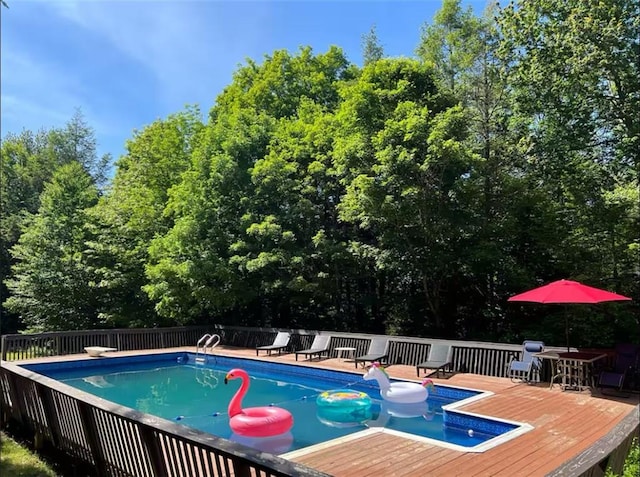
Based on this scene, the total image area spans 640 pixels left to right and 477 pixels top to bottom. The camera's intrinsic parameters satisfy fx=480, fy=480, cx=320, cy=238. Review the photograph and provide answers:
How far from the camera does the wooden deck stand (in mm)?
4727

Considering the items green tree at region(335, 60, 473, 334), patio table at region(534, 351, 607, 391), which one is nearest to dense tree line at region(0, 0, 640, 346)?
green tree at region(335, 60, 473, 334)

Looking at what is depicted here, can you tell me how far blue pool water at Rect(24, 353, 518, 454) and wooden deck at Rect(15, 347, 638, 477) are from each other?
609 mm

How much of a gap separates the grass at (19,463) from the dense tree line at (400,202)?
8482 mm

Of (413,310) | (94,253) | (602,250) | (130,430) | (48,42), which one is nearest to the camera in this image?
(130,430)

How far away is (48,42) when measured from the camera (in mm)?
6320

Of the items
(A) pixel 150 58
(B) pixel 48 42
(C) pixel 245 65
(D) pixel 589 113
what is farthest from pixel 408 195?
(C) pixel 245 65

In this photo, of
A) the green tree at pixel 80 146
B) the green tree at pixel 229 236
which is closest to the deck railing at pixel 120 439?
the green tree at pixel 229 236

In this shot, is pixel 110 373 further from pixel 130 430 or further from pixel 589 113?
pixel 589 113

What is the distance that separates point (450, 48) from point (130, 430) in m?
17.9

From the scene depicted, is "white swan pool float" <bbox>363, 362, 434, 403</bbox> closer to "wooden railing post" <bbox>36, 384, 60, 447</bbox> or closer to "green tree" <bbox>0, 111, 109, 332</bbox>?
"wooden railing post" <bbox>36, 384, 60, 447</bbox>

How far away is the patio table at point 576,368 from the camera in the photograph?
7.93 meters

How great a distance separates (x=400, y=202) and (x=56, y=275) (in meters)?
13.9

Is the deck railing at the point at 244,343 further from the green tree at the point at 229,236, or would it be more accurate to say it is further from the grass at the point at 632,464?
the grass at the point at 632,464

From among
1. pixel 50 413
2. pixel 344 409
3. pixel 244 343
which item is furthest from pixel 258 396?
pixel 244 343
